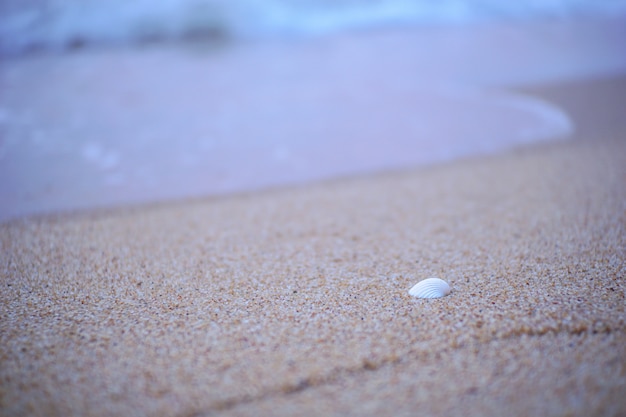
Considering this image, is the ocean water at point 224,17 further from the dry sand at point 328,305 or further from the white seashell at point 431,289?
the white seashell at point 431,289

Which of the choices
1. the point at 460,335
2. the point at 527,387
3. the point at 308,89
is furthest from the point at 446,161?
the point at 527,387

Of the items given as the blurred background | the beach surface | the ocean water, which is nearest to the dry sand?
the beach surface

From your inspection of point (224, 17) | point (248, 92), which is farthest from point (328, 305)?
point (224, 17)

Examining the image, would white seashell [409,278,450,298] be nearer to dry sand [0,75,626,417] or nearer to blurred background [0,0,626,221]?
dry sand [0,75,626,417]

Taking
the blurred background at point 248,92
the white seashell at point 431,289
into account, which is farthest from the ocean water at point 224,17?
the white seashell at point 431,289

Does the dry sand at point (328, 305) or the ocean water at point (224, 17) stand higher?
the ocean water at point (224, 17)

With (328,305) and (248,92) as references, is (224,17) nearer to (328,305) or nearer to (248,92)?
(248,92)
